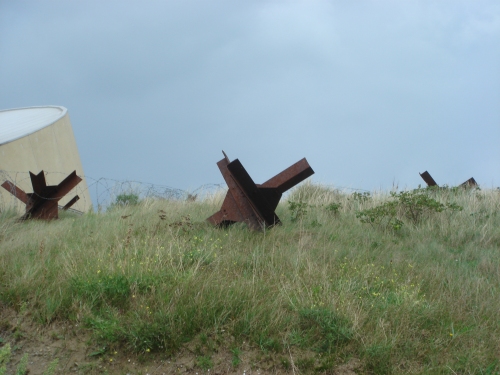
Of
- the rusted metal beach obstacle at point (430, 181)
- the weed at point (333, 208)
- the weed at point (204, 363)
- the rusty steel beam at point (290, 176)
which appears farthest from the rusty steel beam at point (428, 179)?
the weed at point (204, 363)

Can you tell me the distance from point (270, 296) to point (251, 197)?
2.76 m

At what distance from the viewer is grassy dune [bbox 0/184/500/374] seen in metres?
4.16

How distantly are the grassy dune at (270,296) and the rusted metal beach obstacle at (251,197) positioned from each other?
0.90 ft

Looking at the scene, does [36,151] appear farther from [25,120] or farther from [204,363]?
[204,363]

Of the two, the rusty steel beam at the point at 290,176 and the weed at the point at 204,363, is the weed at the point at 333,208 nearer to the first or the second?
the rusty steel beam at the point at 290,176

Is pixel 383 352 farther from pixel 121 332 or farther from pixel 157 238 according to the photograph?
pixel 157 238

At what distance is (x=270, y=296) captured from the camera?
15.5ft

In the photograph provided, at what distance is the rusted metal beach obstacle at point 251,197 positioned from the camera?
7.29 meters

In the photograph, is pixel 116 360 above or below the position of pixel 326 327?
above

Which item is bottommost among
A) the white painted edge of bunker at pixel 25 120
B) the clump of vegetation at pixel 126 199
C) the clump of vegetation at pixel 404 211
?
the clump of vegetation at pixel 404 211

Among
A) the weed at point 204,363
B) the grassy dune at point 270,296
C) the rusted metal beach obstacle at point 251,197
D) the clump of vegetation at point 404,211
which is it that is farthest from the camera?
the clump of vegetation at point 404,211

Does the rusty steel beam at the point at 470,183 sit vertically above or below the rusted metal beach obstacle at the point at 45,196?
below

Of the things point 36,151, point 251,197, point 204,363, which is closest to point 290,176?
point 251,197

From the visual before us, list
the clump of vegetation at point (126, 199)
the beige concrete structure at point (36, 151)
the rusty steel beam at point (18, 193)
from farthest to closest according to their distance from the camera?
the beige concrete structure at point (36, 151) → the clump of vegetation at point (126, 199) → the rusty steel beam at point (18, 193)
